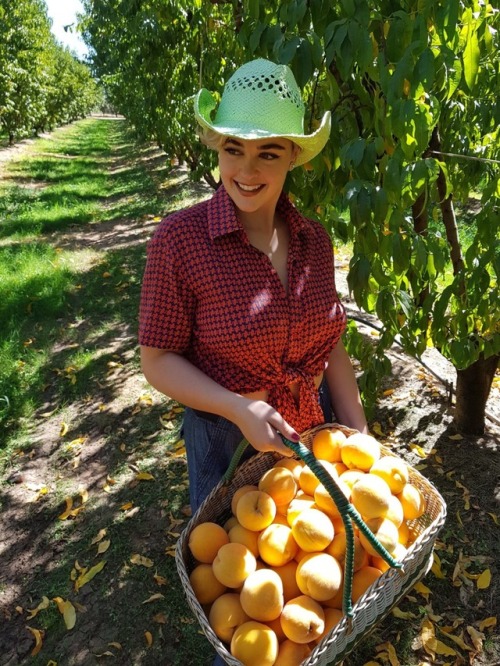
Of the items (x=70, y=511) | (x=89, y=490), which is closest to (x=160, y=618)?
(x=70, y=511)

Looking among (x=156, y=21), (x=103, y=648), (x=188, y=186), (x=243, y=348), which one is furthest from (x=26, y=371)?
(x=188, y=186)

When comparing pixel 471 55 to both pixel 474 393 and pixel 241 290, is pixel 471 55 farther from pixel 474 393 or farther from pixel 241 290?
pixel 474 393

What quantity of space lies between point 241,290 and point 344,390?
0.59 metres

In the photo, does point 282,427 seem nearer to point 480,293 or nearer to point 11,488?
point 480,293

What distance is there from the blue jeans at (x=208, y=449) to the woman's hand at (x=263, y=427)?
243 millimetres

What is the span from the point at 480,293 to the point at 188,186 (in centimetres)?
981

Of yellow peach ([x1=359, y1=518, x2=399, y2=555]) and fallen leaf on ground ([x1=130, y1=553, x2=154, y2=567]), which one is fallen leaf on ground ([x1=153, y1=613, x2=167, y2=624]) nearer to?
fallen leaf on ground ([x1=130, y1=553, x2=154, y2=567])

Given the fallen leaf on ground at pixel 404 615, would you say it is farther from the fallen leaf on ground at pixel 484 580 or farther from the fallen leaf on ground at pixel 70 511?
the fallen leaf on ground at pixel 70 511

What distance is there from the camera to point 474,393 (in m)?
2.86

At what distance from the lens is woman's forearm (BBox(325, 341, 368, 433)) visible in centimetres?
180

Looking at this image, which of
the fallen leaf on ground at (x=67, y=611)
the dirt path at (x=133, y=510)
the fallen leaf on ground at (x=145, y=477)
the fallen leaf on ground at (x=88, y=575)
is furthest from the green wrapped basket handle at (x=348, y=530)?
the fallen leaf on ground at (x=145, y=477)

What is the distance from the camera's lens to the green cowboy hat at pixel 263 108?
1358mm

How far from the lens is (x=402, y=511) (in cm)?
136

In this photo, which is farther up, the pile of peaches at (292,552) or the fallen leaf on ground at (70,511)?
the pile of peaches at (292,552)
